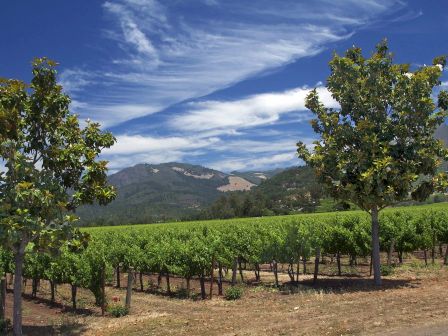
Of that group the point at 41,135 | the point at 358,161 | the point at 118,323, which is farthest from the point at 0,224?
the point at 358,161

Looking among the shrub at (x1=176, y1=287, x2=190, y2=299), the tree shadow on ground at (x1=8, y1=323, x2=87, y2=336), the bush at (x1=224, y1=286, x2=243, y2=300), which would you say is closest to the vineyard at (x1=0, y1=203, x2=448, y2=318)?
the shrub at (x1=176, y1=287, x2=190, y2=299)

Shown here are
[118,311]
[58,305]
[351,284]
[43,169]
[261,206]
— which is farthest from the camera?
[261,206]

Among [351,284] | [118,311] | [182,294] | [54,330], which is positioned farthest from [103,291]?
[351,284]

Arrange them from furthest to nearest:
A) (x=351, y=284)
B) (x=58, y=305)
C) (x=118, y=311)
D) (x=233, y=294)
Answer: (x=58, y=305)
(x=351, y=284)
(x=233, y=294)
(x=118, y=311)

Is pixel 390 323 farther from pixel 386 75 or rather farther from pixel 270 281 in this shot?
pixel 270 281

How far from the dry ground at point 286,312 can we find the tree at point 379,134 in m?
3.15

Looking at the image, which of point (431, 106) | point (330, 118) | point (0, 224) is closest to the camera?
point (0, 224)

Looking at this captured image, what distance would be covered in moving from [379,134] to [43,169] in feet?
45.5

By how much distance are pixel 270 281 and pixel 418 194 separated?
1029 cm

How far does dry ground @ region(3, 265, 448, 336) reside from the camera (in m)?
12.8

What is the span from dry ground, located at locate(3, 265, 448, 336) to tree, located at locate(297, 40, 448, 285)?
3154mm

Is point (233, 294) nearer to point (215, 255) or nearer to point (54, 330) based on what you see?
point (215, 255)

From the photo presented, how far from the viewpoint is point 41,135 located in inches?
563

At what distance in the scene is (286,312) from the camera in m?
16.2
